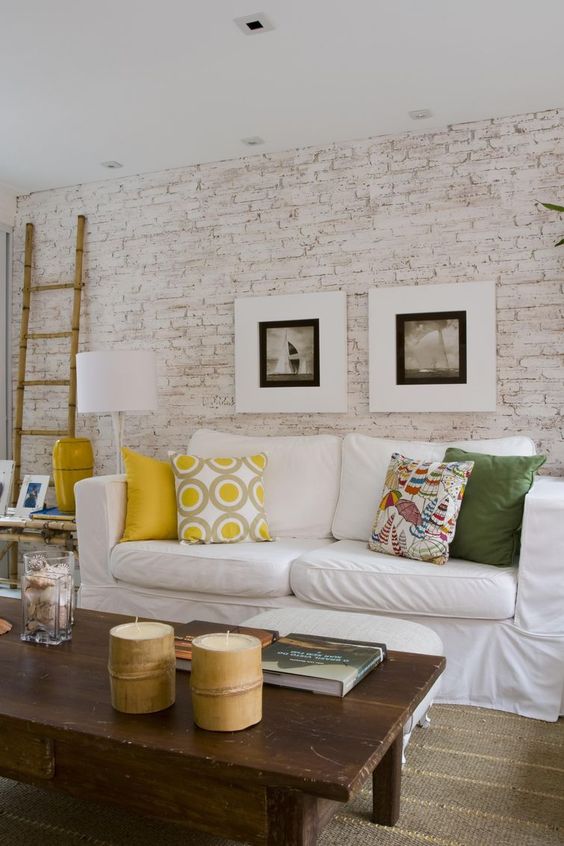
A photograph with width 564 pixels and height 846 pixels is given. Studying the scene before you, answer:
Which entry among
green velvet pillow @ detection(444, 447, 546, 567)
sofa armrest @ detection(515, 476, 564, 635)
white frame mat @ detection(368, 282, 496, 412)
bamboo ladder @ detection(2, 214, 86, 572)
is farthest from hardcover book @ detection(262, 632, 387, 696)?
bamboo ladder @ detection(2, 214, 86, 572)

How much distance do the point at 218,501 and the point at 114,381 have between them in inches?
40.1

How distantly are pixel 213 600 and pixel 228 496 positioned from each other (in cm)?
49

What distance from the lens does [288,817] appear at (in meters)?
1.24

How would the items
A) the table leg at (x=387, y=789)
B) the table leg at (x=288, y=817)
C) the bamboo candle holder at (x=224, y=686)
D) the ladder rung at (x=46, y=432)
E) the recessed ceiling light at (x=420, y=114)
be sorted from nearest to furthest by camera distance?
the table leg at (x=288, y=817), the bamboo candle holder at (x=224, y=686), the table leg at (x=387, y=789), the recessed ceiling light at (x=420, y=114), the ladder rung at (x=46, y=432)

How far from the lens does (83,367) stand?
396 cm

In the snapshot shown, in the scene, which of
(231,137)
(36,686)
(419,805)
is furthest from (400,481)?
(231,137)

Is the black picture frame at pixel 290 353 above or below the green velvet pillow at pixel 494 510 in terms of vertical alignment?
above

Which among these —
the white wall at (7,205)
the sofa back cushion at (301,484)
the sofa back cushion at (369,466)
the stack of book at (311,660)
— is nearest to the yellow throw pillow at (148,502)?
the sofa back cushion at (301,484)

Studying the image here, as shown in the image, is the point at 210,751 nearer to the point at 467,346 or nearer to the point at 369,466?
the point at 369,466

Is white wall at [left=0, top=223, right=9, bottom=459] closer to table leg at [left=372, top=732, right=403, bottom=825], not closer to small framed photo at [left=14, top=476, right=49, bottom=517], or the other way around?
small framed photo at [left=14, top=476, right=49, bottom=517]

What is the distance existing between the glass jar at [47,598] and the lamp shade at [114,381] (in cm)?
204

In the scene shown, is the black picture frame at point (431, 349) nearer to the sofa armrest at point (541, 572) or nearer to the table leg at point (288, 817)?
the sofa armrest at point (541, 572)

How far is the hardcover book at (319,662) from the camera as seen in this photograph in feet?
5.11

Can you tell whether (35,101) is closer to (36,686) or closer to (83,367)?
(83,367)
